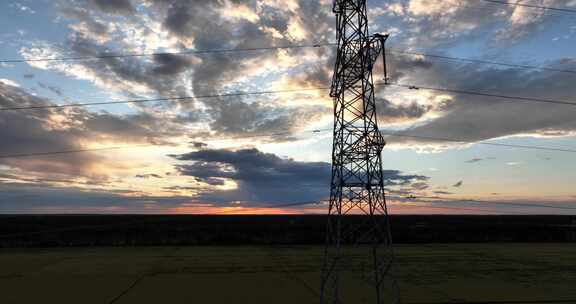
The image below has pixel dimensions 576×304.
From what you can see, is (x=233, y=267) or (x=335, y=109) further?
(x=233, y=267)

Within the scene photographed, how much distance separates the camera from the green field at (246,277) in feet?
110

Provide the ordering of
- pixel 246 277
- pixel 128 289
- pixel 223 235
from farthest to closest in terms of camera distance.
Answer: pixel 223 235
pixel 246 277
pixel 128 289

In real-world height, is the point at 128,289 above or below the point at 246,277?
below

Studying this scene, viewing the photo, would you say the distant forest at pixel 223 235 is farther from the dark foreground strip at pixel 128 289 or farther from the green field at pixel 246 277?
the dark foreground strip at pixel 128 289

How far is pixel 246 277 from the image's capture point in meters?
42.8

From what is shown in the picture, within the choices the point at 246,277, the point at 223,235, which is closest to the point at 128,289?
the point at 246,277

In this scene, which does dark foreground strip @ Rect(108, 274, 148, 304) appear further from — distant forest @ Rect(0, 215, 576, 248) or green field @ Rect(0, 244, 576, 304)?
distant forest @ Rect(0, 215, 576, 248)

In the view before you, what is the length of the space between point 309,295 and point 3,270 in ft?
134

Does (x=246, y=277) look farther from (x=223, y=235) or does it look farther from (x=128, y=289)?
(x=223, y=235)

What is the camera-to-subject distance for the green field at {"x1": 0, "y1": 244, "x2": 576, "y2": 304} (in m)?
33.6

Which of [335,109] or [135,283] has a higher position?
[335,109]

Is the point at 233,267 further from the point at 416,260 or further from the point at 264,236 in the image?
the point at 264,236

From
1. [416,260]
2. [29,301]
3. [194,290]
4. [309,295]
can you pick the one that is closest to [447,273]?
[416,260]

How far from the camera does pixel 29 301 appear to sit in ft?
107
